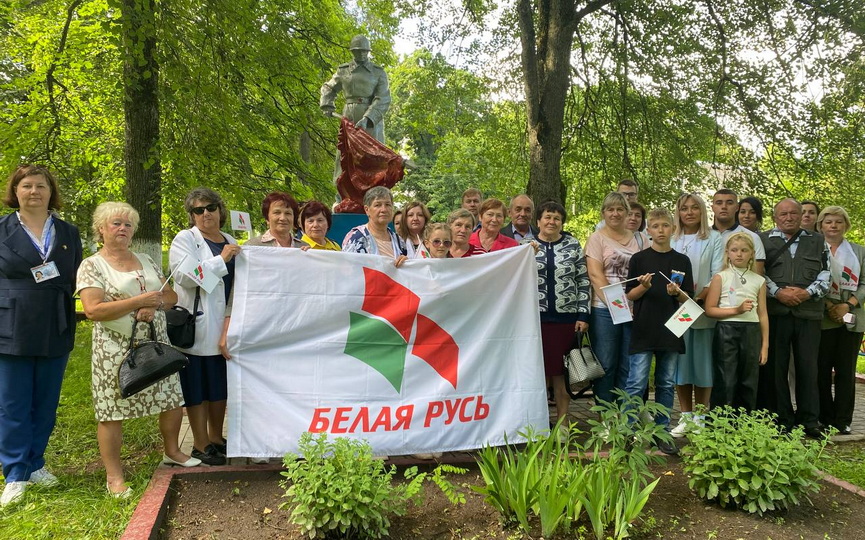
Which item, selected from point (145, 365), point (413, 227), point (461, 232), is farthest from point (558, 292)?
point (145, 365)

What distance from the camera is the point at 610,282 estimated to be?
419 centimetres

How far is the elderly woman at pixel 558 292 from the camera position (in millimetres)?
4172

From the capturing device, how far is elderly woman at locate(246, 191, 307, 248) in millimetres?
3828

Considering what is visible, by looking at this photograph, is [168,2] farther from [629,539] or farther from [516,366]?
[629,539]

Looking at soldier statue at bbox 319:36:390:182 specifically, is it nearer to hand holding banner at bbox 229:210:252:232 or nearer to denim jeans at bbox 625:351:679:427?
hand holding banner at bbox 229:210:252:232

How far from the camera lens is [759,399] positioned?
4.91 meters

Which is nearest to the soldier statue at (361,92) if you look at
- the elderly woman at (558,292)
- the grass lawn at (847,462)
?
the elderly woman at (558,292)

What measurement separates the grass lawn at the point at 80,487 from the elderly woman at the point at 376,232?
6.39 ft

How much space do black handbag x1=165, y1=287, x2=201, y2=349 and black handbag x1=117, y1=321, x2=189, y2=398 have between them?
233mm

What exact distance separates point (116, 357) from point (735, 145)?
999cm

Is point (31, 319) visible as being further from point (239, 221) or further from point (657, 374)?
point (657, 374)

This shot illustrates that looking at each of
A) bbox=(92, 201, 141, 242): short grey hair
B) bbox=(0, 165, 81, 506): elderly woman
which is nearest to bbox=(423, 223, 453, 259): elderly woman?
bbox=(92, 201, 141, 242): short grey hair

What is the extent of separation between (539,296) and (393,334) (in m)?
1.15

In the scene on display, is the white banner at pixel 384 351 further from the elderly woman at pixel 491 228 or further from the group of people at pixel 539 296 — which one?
the elderly woman at pixel 491 228
